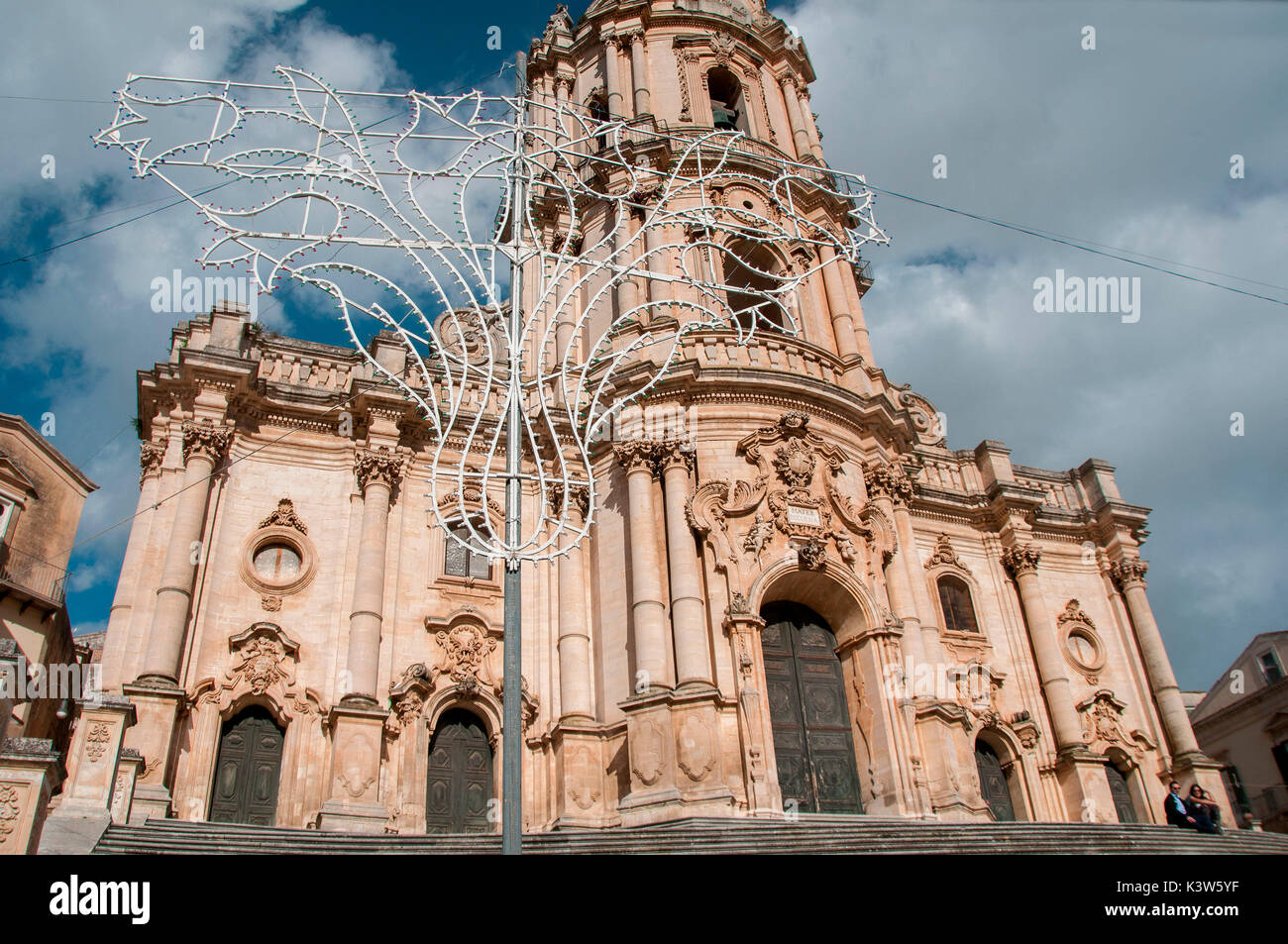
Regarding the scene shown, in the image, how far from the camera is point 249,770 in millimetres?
16906

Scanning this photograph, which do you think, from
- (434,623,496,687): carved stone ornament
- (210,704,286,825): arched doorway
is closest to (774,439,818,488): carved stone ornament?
(434,623,496,687): carved stone ornament

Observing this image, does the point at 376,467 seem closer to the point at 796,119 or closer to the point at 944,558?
the point at 944,558

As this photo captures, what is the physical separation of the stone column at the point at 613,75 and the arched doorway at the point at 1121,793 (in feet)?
66.7

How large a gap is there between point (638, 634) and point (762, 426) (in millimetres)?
5210

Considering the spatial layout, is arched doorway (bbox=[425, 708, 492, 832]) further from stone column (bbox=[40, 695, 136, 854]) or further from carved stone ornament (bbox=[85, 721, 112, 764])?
carved stone ornament (bbox=[85, 721, 112, 764])

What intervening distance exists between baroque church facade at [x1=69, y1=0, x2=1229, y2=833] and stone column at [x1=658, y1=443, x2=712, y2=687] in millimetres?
56

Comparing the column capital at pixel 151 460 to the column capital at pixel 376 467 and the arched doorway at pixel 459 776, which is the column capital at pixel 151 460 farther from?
the arched doorway at pixel 459 776

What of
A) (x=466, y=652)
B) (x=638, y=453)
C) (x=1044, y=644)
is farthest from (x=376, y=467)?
(x=1044, y=644)

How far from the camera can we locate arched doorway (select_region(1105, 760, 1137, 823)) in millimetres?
22766

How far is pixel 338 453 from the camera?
20.5 metres

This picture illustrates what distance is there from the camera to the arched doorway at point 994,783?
21750 millimetres

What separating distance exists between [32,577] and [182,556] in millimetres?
6460

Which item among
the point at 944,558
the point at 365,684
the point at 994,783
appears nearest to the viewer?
the point at 365,684
